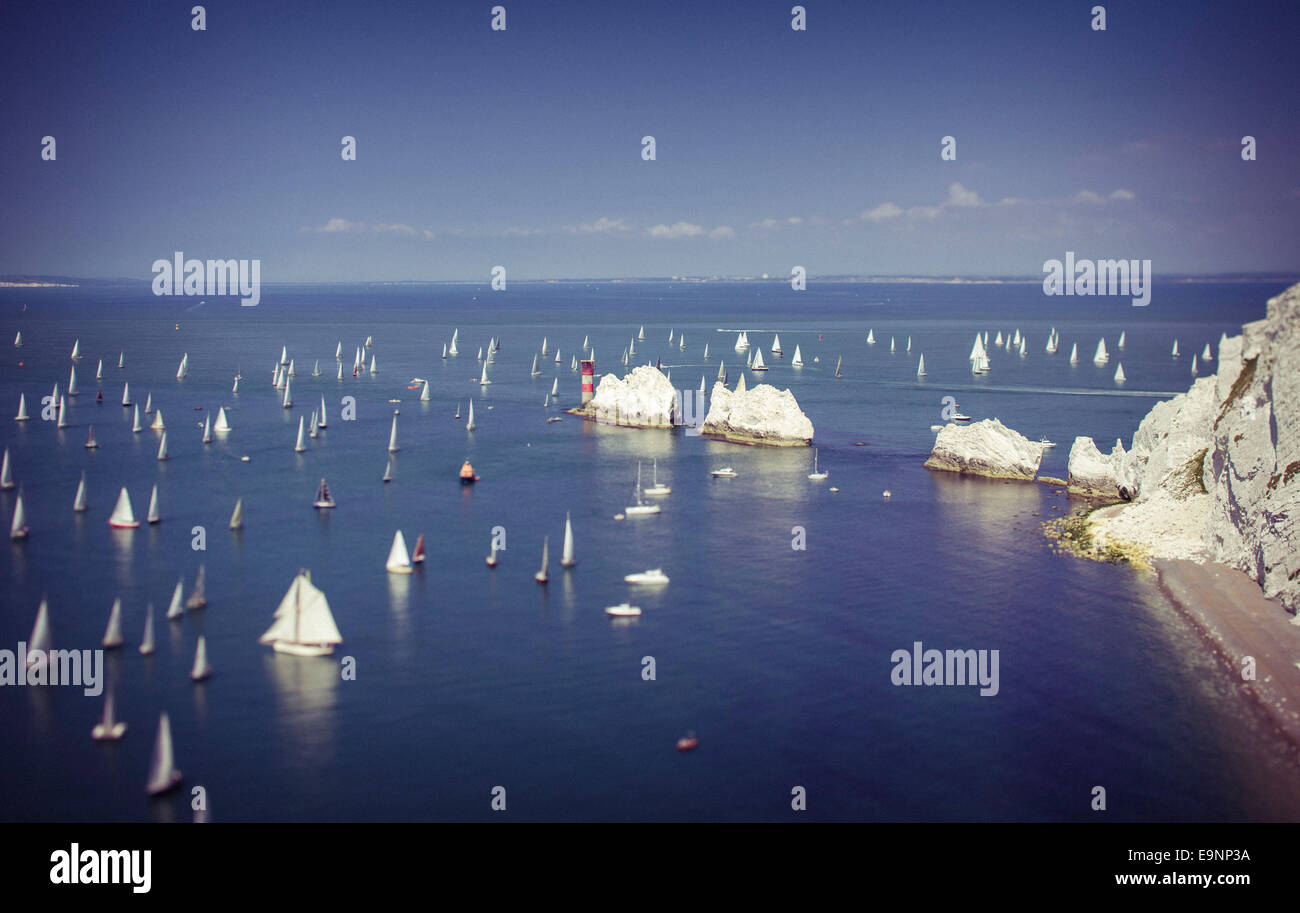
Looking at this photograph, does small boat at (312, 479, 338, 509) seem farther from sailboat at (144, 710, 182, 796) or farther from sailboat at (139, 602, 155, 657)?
sailboat at (144, 710, 182, 796)

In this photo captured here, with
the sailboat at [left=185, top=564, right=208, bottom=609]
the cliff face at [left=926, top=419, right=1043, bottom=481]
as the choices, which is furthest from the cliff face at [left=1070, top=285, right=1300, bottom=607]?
the sailboat at [left=185, top=564, right=208, bottom=609]

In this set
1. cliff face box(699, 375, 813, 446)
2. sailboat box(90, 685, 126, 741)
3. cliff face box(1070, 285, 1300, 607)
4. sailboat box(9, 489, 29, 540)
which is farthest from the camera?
cliff face box(699, 375, 813, 446)

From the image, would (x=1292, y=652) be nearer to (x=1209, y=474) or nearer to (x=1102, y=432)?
(x=1209, y=474)

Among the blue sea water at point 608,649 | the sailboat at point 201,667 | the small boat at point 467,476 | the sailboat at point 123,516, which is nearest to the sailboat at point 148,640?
the blue sea water at point 608,649

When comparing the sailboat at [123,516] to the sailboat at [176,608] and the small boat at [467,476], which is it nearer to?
the sailboat at [176,608]
